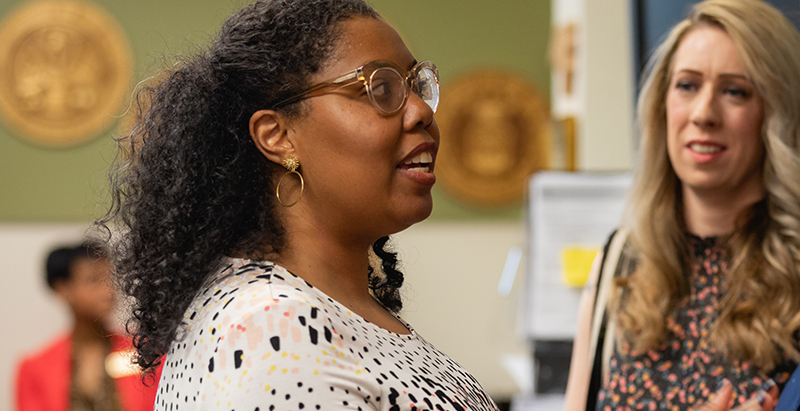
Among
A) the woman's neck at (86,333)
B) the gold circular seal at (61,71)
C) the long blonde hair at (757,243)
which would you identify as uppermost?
the gold circular seal at (61,71)

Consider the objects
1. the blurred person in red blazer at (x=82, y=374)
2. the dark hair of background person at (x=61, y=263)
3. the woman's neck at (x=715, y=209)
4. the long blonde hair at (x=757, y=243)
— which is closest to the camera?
the long blonde hair at (x=757, y=243)

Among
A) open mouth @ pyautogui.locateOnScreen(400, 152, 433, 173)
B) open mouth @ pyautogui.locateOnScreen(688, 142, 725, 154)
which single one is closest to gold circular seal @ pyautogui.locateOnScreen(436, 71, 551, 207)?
open mouth @ pyautogui.locateOnScreen(688, 142, 725, 154)

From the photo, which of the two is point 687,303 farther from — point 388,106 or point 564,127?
point 564,127

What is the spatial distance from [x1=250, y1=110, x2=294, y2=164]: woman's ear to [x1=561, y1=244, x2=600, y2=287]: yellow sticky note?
1796mm

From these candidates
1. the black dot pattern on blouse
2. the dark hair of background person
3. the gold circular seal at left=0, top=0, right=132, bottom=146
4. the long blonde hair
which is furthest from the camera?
the gold circular seal at left=0, top=0, right=132, bottom=146

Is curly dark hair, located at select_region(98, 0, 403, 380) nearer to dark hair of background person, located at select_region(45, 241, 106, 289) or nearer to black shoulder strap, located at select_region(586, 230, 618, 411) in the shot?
black shoulder strap, located at select_region(586, 230, 618, 411)

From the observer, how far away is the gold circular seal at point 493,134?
5102 millimetres

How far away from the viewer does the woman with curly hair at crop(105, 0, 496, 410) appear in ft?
3.04

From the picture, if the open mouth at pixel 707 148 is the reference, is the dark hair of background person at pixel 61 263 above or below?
below

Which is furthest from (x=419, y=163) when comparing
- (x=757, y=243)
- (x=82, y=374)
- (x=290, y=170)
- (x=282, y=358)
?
(x=82, y=374)

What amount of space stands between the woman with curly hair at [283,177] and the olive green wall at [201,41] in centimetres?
390

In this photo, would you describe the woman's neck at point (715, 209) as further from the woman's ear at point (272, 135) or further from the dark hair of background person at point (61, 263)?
the dark hair of background person at point (61, 263)

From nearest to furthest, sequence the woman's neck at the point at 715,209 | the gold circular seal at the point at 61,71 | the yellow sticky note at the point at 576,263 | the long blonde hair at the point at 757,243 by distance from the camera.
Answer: the long blonde hair at the point at 757,243, the woman's neck at the point at 715,209, the yellow sticky note at the point at 576,263, the gold circular seal at the point at 61,71

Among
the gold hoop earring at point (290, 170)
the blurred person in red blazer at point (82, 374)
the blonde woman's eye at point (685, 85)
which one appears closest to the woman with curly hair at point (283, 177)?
the gold hoop earring at point (290, 170)
